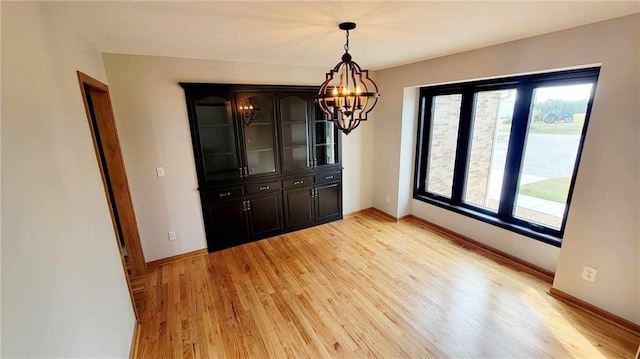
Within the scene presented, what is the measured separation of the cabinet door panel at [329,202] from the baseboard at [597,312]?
2.73m

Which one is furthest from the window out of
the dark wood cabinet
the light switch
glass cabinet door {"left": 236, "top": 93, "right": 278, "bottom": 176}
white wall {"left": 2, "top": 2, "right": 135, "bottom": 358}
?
white wall {"left": 2, "top": 2, "right": 135, "bottom": 358}

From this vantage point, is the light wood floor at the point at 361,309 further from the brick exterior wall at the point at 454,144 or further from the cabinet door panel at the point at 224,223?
the brick exterior wall at the point at 454,144

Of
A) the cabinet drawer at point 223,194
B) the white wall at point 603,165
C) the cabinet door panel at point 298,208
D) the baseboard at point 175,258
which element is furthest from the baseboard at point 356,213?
the white wall at point 603,165

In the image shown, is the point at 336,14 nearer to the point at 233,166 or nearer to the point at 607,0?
the point at 607,0

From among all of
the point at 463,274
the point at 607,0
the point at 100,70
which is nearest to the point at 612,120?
the point at 607,0

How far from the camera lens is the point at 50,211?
3.91 feet

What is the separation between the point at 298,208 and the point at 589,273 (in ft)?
10.5

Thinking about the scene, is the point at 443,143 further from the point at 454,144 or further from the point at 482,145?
the point at 482,145

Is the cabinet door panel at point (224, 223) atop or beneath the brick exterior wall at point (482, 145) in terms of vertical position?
beneath

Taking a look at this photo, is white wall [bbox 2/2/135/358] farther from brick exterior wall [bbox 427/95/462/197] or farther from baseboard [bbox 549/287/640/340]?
brick exterior wall [bbox 427/95/462/197]

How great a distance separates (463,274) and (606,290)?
1.07 m

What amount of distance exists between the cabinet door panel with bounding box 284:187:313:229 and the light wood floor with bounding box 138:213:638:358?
581mm

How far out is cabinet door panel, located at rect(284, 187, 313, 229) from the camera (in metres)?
3.91

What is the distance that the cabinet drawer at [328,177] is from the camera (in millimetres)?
4078
